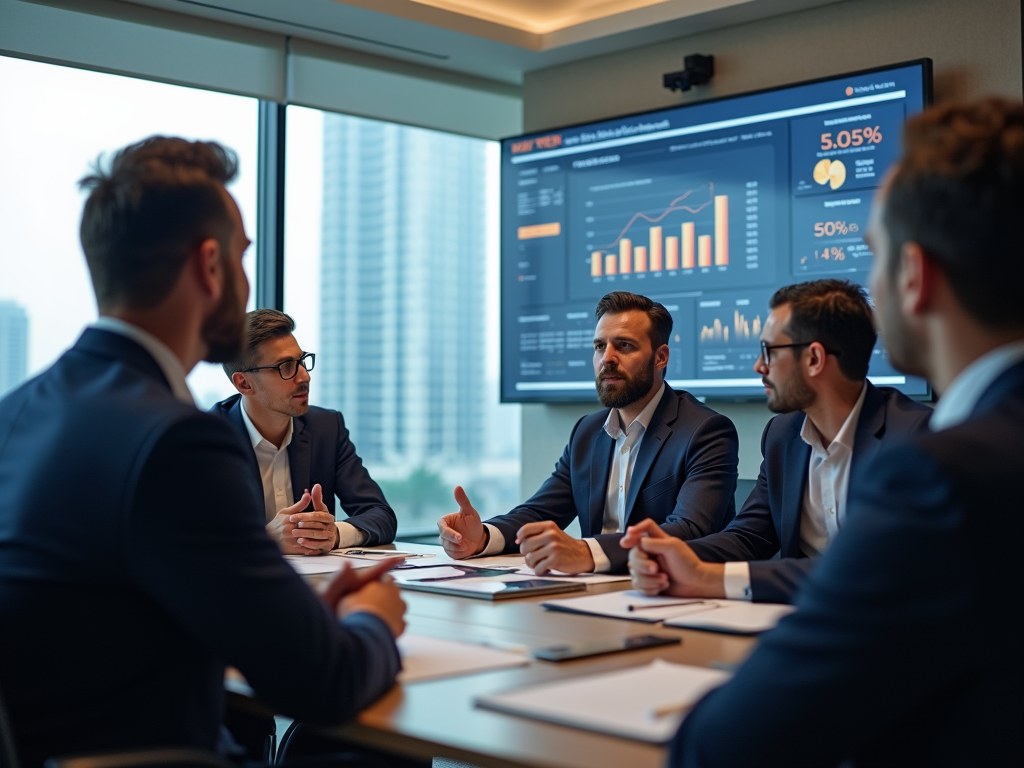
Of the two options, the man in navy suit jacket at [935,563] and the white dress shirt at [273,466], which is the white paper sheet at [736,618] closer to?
the man in navy suit jacket at [935,563]

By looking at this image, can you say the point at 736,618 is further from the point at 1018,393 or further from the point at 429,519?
the point at 429,519

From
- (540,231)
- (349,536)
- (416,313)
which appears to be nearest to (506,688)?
(349,536)

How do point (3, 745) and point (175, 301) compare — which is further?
point (175, 301)

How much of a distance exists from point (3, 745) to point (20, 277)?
143 inches

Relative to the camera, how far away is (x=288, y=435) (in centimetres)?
360

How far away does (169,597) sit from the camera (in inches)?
53.9

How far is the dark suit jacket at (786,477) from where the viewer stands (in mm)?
2656

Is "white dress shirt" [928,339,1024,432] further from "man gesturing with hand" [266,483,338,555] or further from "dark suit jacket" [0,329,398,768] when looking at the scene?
"man gesturing with hand" [266,483,338,555]

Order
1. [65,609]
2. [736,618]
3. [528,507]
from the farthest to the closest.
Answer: [528,507] < [736,618] < [65,609]

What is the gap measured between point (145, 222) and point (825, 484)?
1895 mm

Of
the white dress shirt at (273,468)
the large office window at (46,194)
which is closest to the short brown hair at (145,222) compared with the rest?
the white dress shirt at (273,468)

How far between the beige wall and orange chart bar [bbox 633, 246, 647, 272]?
731 millimetres

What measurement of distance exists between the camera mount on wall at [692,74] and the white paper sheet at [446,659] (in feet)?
12.4

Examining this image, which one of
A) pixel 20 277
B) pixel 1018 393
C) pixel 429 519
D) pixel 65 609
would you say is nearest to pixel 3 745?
pixel 65 609
